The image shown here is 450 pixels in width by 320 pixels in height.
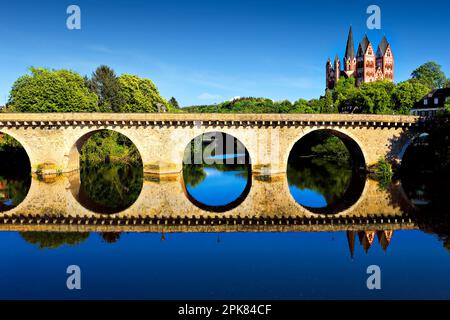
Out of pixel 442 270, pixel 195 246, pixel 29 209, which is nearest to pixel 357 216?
pixel 442 270

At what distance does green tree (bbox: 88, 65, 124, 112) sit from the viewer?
177 ft

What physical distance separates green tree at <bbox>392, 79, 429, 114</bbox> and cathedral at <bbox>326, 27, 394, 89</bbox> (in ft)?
127

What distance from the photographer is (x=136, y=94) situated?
58875mm

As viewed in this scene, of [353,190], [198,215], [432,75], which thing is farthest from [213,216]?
[432,75]

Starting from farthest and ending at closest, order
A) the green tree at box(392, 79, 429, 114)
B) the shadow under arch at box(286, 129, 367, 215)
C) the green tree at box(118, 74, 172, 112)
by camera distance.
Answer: the green tree at box(118, 74, 172, 112), the green tree at box(392, 79, 429, 114), the shadow under arch at box(286, 129, 367, 215)

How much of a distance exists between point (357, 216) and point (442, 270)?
7.31 metres

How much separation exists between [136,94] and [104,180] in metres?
30.3

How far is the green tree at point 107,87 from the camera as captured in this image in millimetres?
53875

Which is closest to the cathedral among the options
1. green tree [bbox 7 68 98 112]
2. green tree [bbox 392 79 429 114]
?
green tree [bbox 392 79 429 114]

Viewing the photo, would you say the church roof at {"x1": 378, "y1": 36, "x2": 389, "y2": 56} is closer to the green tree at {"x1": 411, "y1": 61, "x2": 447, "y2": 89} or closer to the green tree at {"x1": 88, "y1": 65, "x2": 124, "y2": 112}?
the green tree at {"x1": 411, "y1": 61, "x2": 447, "y2": 89}

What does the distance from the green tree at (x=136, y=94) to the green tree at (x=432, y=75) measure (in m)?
63.3

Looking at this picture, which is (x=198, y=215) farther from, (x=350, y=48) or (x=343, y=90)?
(x=350, y=48)

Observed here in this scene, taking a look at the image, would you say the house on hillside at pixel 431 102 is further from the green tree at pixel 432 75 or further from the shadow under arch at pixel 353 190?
the green tree at pixel 432 75
